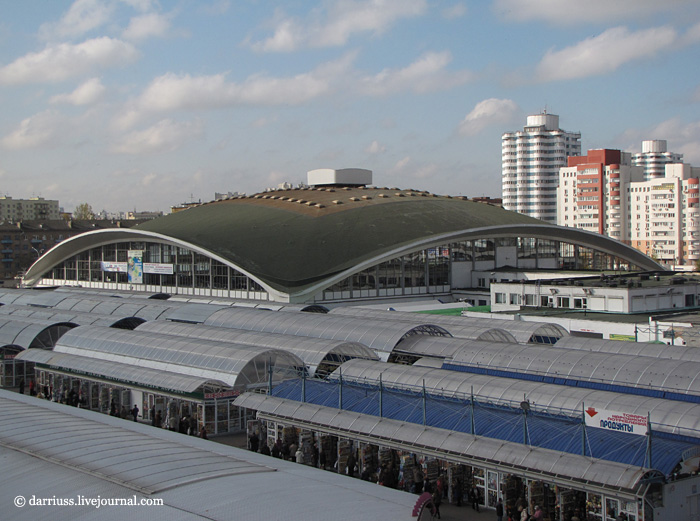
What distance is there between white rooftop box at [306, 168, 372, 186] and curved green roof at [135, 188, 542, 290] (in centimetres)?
829

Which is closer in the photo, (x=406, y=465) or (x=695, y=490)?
(x=695, y=490)

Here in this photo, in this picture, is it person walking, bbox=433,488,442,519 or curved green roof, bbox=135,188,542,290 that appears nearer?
person walking, bbox=433,488,442,519

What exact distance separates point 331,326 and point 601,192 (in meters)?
103

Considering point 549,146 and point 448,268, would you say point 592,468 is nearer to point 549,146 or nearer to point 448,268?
point 448,268

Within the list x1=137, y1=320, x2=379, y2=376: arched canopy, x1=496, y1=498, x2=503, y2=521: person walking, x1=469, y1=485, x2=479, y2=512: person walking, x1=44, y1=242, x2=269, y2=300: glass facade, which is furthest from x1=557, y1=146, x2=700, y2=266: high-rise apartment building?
x1=496, y1=498, x2=503, y2=521: person walking

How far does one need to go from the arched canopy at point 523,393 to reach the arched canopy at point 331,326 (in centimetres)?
444

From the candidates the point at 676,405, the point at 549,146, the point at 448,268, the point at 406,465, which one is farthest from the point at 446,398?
the point at 549,146

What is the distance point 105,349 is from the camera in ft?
105

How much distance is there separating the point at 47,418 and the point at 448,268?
40.4 m

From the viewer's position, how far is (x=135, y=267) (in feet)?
207

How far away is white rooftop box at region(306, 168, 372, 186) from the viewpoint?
7700 centimetres

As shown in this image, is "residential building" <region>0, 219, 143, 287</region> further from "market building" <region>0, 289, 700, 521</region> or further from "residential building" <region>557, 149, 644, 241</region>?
"market building" <region>0, 289, 700, 521</region>

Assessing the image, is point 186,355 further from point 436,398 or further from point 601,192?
point 601,192

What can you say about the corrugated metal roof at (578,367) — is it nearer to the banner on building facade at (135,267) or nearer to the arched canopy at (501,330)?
the arched canopy at (501,330)
